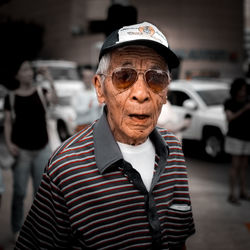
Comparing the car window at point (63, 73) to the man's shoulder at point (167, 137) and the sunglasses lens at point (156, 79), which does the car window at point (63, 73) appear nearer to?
the man's shoulder at point (167, 137)

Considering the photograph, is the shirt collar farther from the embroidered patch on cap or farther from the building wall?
the building wall

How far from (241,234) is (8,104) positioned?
312cm

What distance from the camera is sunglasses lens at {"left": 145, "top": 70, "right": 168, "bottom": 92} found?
1380 millimetres

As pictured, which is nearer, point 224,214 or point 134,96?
point 134,96

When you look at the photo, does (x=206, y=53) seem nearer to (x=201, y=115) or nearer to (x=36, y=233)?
(x=201, y=115)

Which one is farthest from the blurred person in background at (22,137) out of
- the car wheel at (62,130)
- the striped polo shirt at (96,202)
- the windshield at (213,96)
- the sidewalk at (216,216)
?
the car wheel at (62,130)

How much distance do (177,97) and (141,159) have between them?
7.18m

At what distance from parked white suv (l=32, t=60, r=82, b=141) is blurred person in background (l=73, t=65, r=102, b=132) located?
306 centimetres

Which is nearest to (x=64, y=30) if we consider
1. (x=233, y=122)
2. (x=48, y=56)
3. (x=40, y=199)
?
(x=48, y=56)

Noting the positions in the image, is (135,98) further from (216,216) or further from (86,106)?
(216,216)

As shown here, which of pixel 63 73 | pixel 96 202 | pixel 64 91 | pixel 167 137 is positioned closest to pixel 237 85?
pixel 167 137

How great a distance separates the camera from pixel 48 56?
33656mm

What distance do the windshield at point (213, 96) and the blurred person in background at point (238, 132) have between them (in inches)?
111

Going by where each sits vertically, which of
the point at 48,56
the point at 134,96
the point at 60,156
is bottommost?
the point at 48,56
